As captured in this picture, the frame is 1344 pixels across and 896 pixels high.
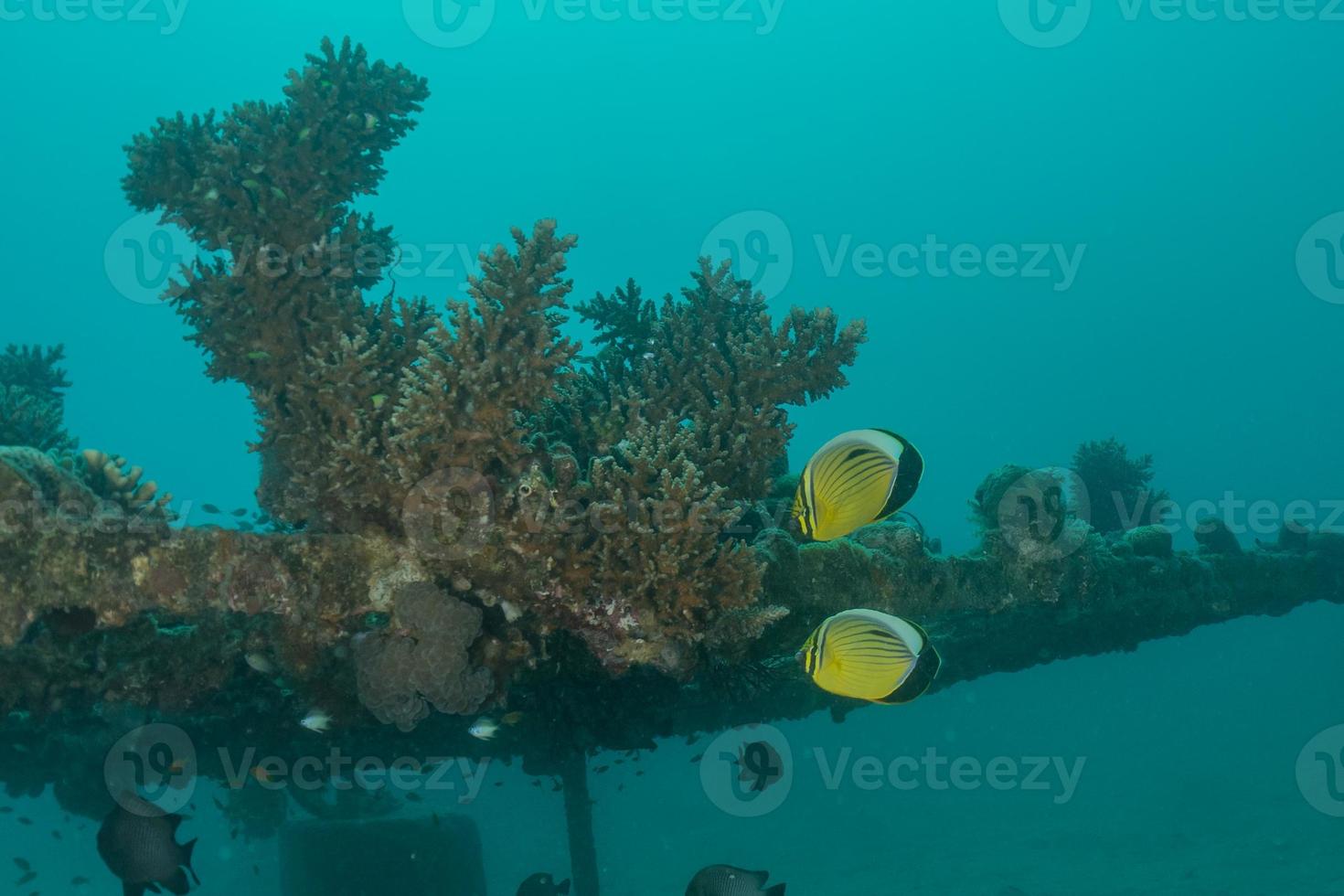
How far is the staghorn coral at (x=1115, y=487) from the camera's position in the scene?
11.7m

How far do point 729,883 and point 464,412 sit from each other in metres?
3.45

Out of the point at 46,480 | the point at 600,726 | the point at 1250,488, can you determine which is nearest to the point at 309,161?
the point at 46,480

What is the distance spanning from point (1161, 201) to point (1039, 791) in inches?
4746

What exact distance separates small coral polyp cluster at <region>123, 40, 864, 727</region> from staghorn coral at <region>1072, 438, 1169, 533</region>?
7.59 meters

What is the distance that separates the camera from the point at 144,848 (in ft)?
16.6

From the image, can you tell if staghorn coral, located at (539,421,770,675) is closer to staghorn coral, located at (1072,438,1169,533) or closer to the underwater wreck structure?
the underwater wreck structure

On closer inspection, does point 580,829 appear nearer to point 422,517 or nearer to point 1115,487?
point 422,517

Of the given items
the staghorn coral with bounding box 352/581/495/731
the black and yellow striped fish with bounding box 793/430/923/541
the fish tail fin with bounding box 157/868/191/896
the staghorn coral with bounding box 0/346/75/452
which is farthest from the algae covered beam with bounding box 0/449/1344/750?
the staghorn coral with bounding box 0/346/75/452

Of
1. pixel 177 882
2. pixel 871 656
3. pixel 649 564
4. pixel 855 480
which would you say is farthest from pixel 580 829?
pixel 855 480

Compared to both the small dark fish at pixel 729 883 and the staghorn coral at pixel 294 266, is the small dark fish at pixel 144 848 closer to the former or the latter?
the staghorn coral at pixel 294 266

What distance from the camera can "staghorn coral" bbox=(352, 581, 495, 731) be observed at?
466cm

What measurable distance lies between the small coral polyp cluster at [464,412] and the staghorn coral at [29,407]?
3216 mm

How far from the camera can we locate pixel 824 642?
11.0 feet

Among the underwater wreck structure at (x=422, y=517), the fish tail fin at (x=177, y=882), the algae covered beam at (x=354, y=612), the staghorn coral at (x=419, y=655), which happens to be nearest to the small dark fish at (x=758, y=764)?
the algae covered beam at (x=354, y=612)
